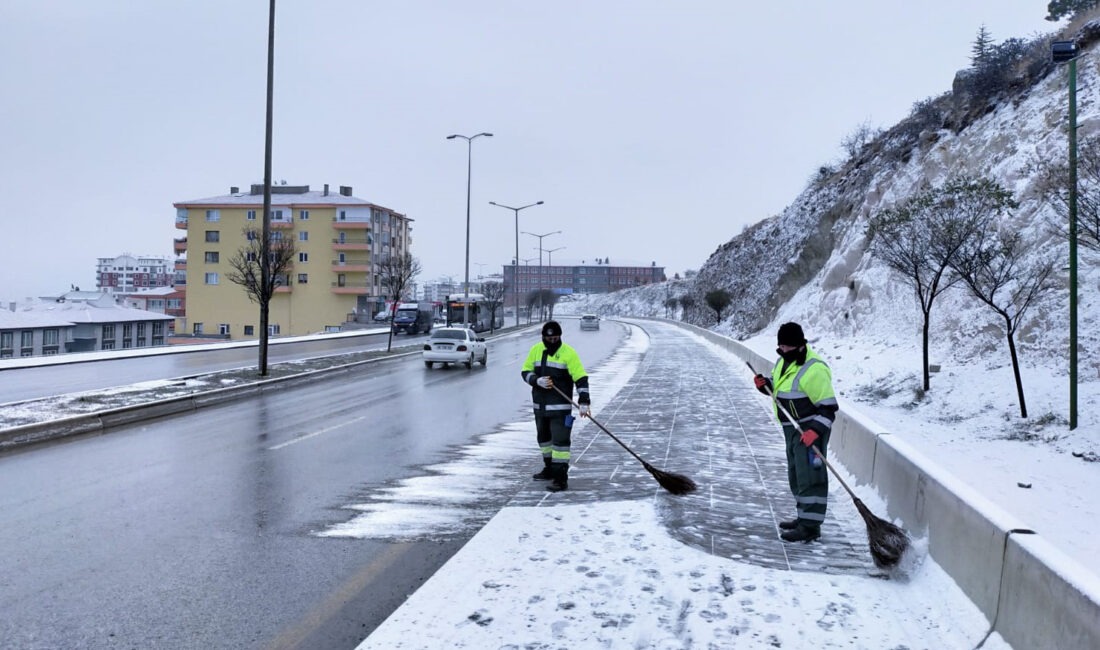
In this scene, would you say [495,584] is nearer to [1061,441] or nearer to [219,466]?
[219,466]

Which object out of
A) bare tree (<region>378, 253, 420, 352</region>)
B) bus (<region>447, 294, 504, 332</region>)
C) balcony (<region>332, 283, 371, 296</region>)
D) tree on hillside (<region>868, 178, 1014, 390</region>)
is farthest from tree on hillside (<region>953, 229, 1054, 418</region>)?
balcony (<region>332, 283, 371, 296</region>)

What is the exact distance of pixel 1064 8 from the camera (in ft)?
144

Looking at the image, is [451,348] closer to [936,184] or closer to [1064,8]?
[936,184]

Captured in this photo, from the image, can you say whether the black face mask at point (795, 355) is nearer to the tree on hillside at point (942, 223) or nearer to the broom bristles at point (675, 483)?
the broom bristles at point (675, 483)

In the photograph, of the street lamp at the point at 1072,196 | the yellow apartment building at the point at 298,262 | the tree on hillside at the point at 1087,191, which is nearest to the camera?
the street lamp at the point at 1072,196

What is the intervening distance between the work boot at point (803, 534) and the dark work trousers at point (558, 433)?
2347mm

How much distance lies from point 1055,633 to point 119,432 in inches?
476

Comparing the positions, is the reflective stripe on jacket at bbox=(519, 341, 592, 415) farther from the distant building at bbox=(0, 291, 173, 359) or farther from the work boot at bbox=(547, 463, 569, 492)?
the distant building at bbox=(0, 291, 173, 359)

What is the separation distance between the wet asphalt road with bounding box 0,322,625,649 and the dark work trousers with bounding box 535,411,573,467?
618mm

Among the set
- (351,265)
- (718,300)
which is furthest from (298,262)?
(718,300)

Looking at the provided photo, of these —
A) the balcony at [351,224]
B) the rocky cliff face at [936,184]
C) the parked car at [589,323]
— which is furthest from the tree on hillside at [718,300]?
the balcony at [351,224]

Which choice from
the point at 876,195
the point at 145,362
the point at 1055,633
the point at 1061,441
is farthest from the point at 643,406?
the point at 876,195

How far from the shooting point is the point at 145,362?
2620 cm

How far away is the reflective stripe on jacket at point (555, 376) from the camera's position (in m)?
7.95
